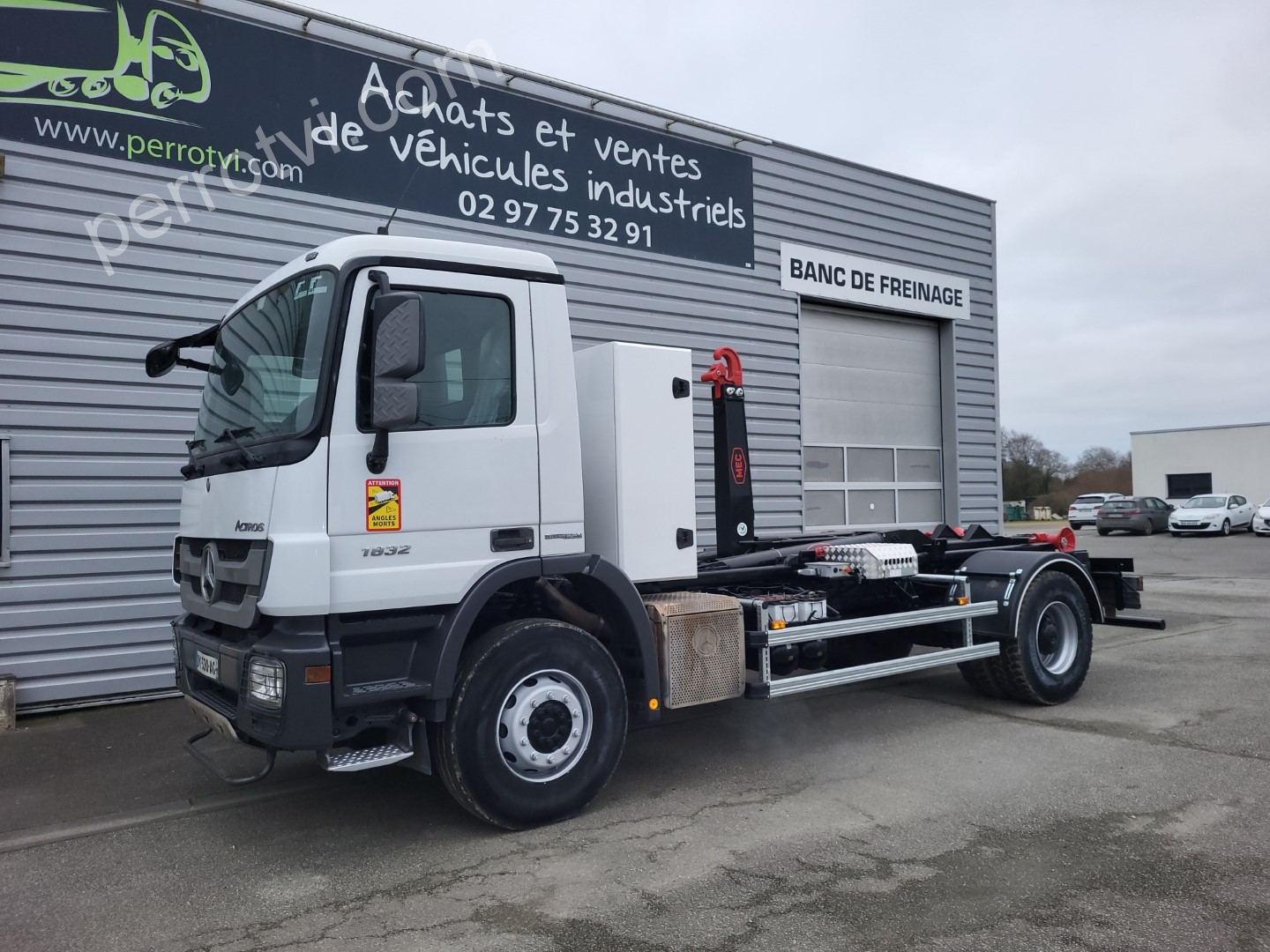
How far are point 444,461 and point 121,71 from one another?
18.3ft

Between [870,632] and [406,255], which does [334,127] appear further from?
[870,632]

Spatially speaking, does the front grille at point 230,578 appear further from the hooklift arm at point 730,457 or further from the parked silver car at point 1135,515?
the parked silver car at point 1135,515

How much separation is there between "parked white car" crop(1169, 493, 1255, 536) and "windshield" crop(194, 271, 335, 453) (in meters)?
33.4

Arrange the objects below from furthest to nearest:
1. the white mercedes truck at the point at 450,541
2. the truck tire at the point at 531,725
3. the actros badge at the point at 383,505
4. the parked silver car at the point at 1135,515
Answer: the parked silver car at the point at 1135,515
the truck tire at the point at 531,725
the actros badge at the point at 383,505
the white mercedes truck at the point at 450,541

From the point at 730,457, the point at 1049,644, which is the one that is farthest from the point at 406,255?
the point at 1049,644

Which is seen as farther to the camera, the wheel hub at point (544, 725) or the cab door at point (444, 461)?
the wheel hub at point (544, 725)

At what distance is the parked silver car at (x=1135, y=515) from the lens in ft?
107

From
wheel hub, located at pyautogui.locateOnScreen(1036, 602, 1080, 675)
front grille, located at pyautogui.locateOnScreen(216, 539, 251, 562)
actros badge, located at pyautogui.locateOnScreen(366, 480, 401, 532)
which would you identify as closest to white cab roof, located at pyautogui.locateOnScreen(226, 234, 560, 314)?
actros badge, located at pyautogui.locateOnScreen(366, 480, 401, 532)

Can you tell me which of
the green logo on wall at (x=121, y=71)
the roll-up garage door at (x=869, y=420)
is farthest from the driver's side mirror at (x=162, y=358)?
the roll-up garage door at (x=869, y=420)

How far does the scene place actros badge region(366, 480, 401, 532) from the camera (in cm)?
422

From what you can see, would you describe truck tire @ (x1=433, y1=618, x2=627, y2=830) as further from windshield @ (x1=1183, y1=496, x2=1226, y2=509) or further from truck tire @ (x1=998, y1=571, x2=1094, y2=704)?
windshield @ (x1=1183, y1=496, x2=1226, y2=509)

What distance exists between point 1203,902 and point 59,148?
351 inches

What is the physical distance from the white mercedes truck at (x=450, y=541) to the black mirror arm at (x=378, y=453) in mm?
11

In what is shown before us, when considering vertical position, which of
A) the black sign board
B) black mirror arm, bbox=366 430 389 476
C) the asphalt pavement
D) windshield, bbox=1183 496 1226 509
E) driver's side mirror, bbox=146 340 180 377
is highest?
the black sign board
